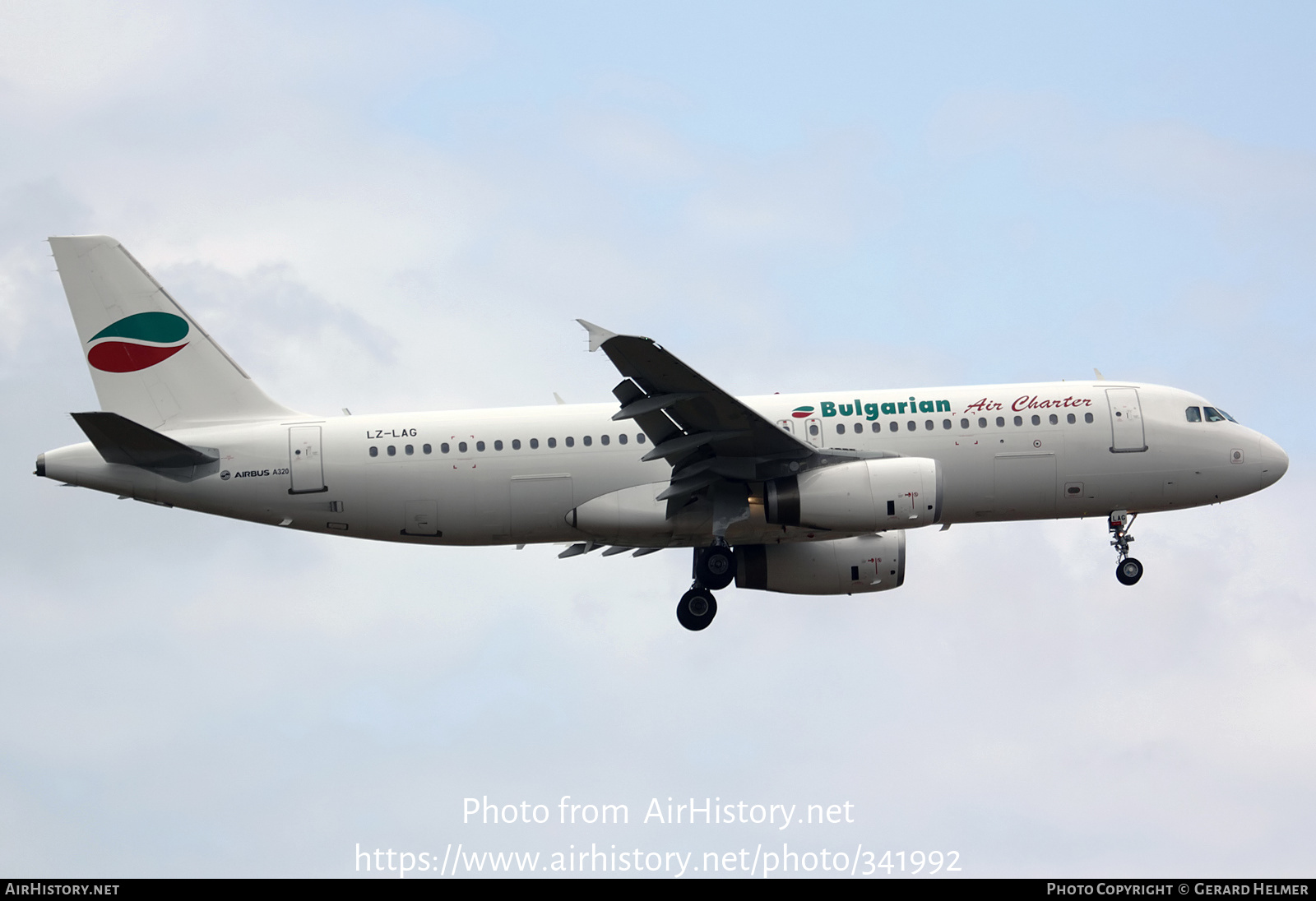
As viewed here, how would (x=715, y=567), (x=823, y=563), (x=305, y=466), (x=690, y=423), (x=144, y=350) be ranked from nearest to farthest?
1. (x=690, y=423)
2. (x=305, y=466)
3. (x=715, y=567)
4. (x=144, y=350)
5. (x=823, y=563)

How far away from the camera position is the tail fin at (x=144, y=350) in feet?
120

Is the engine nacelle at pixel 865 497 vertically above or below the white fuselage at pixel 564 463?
below

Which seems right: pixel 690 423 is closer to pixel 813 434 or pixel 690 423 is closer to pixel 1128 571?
pixel 813 434

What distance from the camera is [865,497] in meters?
33.1

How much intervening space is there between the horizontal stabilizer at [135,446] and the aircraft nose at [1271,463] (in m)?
26.0

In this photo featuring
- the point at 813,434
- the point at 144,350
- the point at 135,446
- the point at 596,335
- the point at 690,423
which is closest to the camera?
the point at 596,335

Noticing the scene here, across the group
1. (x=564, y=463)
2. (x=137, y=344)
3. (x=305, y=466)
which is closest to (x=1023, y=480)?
(x=564, y=463)

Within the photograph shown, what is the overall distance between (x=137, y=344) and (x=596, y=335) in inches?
555

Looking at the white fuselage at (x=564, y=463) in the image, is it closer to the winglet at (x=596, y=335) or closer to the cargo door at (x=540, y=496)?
the cargo door at (x=540, y=496)

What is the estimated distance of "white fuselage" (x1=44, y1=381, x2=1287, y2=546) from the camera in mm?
34875

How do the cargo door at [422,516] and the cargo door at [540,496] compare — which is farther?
the cargo door at [422,516]

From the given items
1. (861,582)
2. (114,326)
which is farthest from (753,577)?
(114,326)

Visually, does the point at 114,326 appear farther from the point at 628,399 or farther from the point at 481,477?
the point at 628,399

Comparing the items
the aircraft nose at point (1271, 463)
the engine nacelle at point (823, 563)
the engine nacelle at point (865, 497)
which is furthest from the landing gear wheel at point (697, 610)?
the aircraft nose at point (1271, 463)
